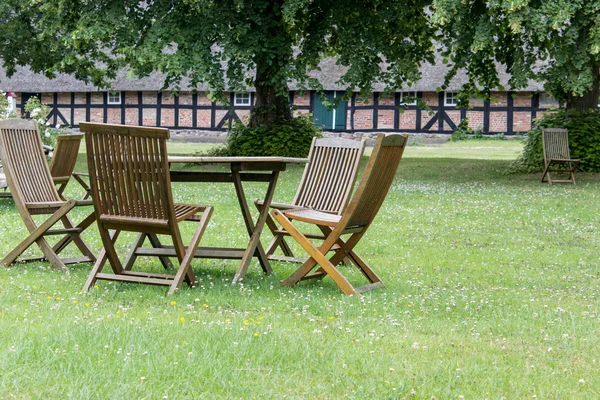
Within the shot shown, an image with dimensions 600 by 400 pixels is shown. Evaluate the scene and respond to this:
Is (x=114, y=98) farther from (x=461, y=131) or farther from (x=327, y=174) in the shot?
(x=327, y=174)

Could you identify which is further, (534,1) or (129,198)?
(534,1)

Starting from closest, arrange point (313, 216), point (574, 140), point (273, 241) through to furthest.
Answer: point (313, 216) < point (273, 241) < point (574, 140)

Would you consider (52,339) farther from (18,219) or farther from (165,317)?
(18,219)

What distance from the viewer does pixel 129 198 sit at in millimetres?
5922

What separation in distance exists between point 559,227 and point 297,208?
16.4ft

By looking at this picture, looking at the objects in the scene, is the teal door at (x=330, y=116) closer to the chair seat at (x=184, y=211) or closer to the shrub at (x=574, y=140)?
the shrub at (x=574, y=140)

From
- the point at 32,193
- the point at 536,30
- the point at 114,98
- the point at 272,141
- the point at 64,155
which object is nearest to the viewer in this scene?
the point at 32,193

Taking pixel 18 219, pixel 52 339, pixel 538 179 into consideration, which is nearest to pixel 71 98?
pixel 538 179

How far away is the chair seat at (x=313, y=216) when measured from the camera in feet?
20.7

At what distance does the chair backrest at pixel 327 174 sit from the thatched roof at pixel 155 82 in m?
29.9

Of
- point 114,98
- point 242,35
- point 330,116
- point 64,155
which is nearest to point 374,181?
point 64,155

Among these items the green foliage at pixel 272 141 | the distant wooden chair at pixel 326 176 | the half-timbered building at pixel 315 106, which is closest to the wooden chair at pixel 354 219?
the distant wooden chair at pixel 326 176

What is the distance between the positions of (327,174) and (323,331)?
2.58 m

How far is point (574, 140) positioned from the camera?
19.9 meters
